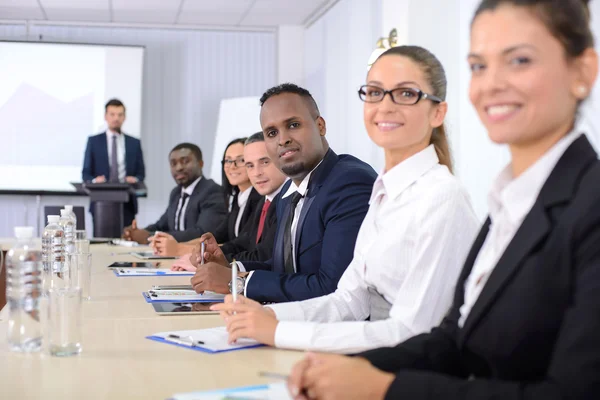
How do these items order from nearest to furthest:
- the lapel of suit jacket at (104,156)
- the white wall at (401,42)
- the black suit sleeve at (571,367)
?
the black suit sleeve at (571,367), the white wall at (401,42), the lapel of suit jacket at (104,156)

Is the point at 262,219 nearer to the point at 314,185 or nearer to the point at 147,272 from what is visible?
the point at 147,272

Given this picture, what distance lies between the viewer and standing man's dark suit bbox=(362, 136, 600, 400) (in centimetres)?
90

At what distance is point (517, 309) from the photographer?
1.03 meters

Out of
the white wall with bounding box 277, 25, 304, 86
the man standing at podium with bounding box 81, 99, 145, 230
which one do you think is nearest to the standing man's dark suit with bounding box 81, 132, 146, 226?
the man standing at podium with bounding box 81, 99, 145, 230

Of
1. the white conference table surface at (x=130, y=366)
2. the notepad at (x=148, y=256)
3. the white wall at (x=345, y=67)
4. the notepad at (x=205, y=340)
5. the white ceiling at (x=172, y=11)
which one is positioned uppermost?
the white ceiling at (x=172, y=11)

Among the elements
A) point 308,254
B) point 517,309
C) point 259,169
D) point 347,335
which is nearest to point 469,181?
point 259,169

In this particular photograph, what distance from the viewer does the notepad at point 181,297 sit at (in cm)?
219

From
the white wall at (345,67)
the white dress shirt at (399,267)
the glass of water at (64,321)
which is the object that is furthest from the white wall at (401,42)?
the glass of water at (64,321)

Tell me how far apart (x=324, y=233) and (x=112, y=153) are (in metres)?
6.10

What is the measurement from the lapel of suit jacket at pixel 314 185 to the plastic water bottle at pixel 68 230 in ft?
2.64

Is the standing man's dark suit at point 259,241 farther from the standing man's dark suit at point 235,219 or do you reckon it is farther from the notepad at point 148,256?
the notepad at point 148,256

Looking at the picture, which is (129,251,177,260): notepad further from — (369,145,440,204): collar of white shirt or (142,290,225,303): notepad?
(369,145,440,204): collar of white shirt

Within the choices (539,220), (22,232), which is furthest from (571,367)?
(22,232)

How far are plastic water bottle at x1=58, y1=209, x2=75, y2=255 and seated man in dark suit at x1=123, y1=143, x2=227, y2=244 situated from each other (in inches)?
68.2
